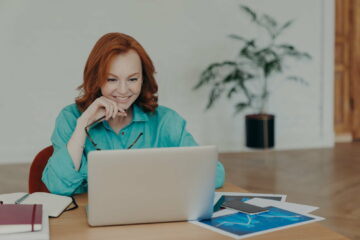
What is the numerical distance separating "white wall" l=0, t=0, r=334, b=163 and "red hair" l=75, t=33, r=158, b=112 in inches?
155

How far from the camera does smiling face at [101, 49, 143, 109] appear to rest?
2.12 m

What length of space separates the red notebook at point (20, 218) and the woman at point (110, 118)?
326 millimetres

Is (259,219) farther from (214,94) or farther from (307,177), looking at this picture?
(214,94)

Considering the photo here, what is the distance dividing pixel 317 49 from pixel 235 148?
1568 millimetres

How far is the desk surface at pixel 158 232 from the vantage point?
1.54m

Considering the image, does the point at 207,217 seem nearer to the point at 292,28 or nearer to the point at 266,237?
the point at 266,237

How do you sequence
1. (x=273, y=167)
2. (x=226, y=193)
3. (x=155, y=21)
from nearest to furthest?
(x=226, y=193), (x=273, y=167), (x=155, y=21)

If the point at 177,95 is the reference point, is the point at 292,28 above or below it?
above

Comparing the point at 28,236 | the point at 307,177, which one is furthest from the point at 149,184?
the point at 307,177

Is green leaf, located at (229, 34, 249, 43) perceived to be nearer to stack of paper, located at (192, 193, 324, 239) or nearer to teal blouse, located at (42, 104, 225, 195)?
teal blouse, located at (42, 104, 225, 195)

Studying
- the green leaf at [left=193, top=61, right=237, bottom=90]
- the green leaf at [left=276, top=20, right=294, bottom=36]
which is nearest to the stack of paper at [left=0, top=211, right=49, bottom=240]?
the green leaf at [left=193, top=61, right=237, bottom=90]

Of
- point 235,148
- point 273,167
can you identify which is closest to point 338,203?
point 273,167

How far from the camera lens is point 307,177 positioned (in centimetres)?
531

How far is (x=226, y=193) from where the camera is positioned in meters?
1.99
